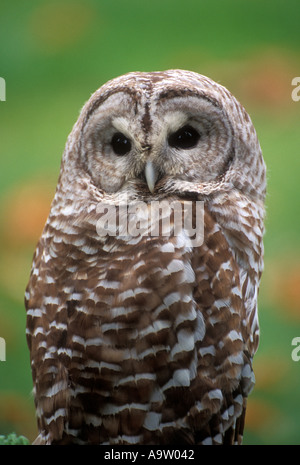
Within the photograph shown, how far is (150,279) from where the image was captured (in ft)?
4.30

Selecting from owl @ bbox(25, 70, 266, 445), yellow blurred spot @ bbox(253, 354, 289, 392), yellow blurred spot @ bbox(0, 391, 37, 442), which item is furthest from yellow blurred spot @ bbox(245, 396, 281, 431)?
owl @ bbox(25, 70, 266, 445)

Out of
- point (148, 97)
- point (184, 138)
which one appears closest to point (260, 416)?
point (184, 138)

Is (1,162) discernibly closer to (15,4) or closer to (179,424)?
Answer: (15,4)

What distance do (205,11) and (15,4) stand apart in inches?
30.1

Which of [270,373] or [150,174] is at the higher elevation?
[150,174]

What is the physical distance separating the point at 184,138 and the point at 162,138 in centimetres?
8

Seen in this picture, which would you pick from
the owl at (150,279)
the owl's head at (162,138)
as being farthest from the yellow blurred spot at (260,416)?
the owl's head at (162,138)

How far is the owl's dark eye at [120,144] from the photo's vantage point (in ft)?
4.48

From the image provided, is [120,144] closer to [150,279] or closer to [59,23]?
[150,279]

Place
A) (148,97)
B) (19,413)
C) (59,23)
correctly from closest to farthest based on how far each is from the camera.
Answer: (148,97) → (19,413) → (59,23)

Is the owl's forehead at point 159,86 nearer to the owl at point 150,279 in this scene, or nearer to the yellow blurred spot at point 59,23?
the owl at point 150,279

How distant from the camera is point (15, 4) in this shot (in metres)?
2.51

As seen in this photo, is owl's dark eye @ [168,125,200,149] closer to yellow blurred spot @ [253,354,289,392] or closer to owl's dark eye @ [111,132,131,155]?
owl's dark eye @ [111,132,131,155]

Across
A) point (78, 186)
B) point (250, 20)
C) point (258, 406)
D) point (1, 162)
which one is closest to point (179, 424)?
point (78, 186)
